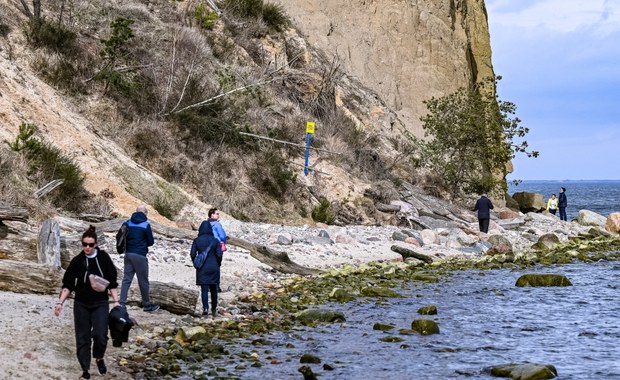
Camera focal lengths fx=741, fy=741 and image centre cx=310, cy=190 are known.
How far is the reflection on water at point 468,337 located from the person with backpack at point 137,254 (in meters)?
1.77

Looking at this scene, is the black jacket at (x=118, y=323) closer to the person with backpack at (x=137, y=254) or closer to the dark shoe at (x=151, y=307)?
the person with backpack at (x=137, y=254)

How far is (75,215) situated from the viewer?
16047 mm

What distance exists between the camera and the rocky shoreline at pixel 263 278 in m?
8.33

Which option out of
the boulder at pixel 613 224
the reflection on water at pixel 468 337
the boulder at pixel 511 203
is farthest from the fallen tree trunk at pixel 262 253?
the boulder at pixel 511 203

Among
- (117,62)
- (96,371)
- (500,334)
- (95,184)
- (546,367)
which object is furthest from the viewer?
(117,62)

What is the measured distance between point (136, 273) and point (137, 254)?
293 millimetres

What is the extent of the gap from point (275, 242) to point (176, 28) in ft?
38.4

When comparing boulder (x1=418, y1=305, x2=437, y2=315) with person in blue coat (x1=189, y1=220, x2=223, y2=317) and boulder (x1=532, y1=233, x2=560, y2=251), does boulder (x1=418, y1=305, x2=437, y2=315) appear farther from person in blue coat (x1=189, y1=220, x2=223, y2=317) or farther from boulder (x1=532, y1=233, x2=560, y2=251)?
boulder (x1=532, y1=233, x2=560, y2=251)

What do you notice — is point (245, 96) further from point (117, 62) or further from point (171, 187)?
point (171, 187)

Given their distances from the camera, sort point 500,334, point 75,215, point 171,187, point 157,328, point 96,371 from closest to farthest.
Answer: point 96,371 < point 157,328 < point 500,334 < point 75,215 < point 171,187

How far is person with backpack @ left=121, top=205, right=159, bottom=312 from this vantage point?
10.2 meters

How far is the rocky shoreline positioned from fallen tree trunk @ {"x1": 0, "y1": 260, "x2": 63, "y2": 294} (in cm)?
16

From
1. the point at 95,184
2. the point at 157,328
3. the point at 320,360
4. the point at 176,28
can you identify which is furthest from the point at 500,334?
the point at 176,28

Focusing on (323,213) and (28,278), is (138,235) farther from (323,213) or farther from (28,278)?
(323,213)
